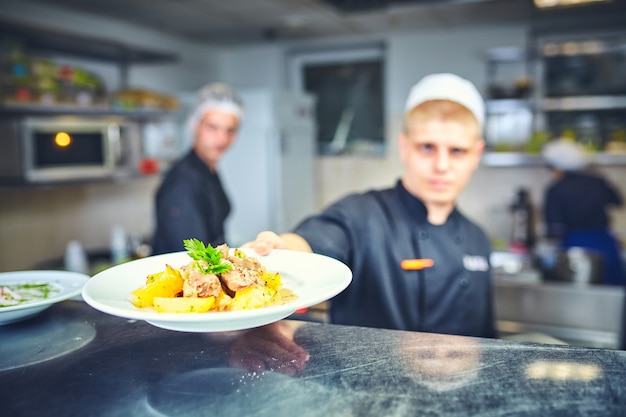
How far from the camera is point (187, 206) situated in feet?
8.14

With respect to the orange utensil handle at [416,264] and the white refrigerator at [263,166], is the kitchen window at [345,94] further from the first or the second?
the orange utensil handle at [416,264]

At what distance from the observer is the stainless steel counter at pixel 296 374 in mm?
741

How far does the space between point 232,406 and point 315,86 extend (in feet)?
16.9

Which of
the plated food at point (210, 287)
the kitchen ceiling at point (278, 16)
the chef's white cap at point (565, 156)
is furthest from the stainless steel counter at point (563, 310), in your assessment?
A: the plated food at point (210, 287)

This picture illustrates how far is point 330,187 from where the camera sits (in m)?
5.56

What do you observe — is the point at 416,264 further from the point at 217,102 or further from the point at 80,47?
the point at 80,47

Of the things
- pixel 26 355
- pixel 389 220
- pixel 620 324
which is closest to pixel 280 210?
pixel 620 324

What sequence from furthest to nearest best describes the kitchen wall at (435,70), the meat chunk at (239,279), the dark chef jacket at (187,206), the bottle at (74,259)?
1. the kitchen wall at (435,70)
2. the bottle at (74,259)
3. the dark chef jacket at (187,206)
4. the meat chunk at (239,279)

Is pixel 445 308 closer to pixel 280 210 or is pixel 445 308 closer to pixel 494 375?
pixel 494 375

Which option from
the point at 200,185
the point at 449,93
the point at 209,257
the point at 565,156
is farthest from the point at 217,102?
the point at 565,156

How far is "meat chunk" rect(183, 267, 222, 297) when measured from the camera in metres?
0.82

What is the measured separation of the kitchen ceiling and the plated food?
272 cm

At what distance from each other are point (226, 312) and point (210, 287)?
9 centimetres

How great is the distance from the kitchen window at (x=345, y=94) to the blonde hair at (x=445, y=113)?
3.78 meters
